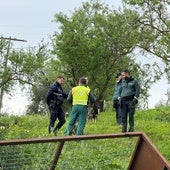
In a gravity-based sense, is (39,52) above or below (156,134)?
above

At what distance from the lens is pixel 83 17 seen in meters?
44.2

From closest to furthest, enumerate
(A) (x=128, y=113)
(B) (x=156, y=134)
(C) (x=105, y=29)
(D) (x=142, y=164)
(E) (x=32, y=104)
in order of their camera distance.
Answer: (D) (x=142, y=164), (A) (x=128, y=113), (B) (x=156, y=134), (C) (x=105, y=29), (E) (x=32, y=104)

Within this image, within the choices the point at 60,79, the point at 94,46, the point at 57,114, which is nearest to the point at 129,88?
the point at 60,79

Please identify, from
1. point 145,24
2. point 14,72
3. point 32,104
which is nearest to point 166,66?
point 145,24

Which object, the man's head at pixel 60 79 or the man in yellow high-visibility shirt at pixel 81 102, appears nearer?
the man in yellow high-visibility shirt at pixel 81 102

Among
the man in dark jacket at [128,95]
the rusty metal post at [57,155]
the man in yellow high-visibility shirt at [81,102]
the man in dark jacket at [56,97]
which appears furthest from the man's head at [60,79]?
the rusty metal post at [57,155]

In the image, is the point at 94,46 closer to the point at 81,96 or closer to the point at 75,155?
the point at 81,96

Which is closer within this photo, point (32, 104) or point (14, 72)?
point (14, 72)

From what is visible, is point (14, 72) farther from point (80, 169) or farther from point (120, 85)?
point (80, 169)

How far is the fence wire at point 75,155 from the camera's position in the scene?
5340 mm

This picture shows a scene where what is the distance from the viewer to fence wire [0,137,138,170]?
17.5 ft

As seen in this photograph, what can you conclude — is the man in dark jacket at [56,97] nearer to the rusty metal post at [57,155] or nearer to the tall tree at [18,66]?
the rusty metal post at [57,155]

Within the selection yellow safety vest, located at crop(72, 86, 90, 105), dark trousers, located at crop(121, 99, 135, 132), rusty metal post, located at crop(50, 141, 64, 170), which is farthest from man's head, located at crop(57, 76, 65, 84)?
rusty metal post, located at crop(50, 141, 64, 170)

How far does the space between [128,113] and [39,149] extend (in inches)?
422
